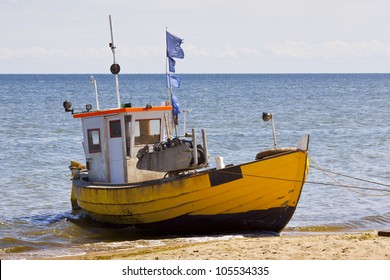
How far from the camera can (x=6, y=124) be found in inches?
1783

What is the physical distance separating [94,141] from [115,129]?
Result: 862 mm

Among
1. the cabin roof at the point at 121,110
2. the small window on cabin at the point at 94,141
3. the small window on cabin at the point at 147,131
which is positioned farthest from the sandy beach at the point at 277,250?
the small window on cabin at the point at 94,141

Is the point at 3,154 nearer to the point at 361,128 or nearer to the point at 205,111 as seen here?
the point at 361,128

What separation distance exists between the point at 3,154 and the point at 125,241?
16.1 metres

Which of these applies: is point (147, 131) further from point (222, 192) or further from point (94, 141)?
point (222, 192)

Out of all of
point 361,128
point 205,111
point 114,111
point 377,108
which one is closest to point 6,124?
point 205,111

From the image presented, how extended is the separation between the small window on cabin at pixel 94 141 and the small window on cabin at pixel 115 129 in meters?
0.47

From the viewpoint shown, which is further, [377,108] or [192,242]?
[377,108]

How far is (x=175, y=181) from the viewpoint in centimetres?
1507
